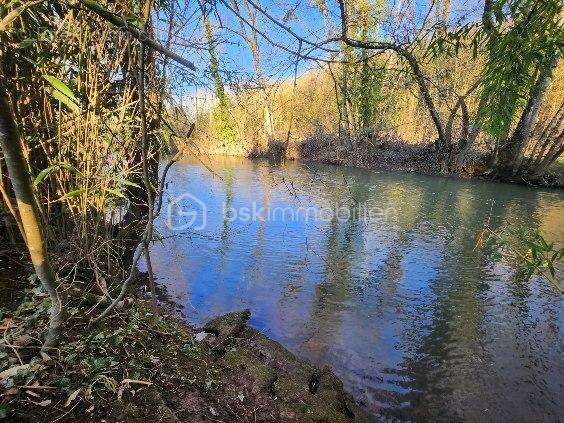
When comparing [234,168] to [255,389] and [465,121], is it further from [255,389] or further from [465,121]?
[255,389]

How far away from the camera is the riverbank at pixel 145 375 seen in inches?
71.2

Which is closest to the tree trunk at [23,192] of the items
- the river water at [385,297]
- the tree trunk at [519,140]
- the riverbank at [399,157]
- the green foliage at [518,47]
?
the river water at [385,297]

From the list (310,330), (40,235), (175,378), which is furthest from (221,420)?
(310,330)

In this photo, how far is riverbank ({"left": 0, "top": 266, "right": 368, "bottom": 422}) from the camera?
71.2 inches

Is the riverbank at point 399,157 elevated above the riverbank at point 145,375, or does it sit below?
above

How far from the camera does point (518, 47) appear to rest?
7.34ft

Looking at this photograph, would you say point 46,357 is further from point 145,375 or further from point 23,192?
point 23,192

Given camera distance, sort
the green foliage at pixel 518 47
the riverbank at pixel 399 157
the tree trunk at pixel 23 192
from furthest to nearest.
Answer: the riverbank at pixel 399 157 → the green foliage at pixel 518 47 → the tree trunk at pixel 23 192

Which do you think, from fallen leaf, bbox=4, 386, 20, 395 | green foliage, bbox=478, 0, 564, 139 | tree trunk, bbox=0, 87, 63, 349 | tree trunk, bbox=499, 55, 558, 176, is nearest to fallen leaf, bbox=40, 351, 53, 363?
fallen leaf, bbox=4, 386, 20, 395

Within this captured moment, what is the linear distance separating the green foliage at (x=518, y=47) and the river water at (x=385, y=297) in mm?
1069

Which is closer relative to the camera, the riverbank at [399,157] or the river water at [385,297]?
the river water at [385,297]

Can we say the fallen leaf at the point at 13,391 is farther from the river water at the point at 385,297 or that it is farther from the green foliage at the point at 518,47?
the green foliage at the point at 518,47

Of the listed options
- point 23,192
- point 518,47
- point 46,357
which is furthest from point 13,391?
point 518,47

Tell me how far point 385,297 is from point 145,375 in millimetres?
3483
